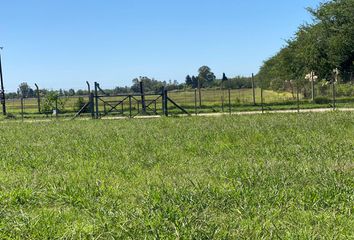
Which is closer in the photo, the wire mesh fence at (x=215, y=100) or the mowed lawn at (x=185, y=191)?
the mowed lawn at (x=185, y=191)

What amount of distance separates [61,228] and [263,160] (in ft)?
12.1

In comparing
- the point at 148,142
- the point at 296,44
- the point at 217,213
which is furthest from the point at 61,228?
the point at 296,44

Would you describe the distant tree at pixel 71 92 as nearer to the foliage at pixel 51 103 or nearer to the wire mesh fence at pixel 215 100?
the wire mesh fence at pixel 215 100

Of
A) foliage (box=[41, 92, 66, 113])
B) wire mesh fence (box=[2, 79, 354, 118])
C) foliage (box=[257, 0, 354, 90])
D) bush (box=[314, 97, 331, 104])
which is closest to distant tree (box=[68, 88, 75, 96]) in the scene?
wire mesh fence (box=[2, 79, 354, 118])

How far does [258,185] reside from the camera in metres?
5.09

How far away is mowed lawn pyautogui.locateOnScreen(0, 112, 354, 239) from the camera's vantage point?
3750mm

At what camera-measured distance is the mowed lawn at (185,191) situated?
375cm

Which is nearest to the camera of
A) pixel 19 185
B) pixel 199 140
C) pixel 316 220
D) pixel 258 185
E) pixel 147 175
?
pixel 316 220

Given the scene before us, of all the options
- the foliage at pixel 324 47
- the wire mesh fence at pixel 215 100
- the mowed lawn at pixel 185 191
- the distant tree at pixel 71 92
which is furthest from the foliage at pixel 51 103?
the mowed lawn at pixel 185 191

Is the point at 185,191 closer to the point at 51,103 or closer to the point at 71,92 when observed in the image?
the point at 51,103

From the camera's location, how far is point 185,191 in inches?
191

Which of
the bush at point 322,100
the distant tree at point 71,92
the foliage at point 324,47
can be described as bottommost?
the bush at point 322,100

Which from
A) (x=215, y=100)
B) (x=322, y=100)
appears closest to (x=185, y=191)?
(x=322, y=100)

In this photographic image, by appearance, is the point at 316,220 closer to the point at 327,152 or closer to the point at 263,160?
the point at 263,160
